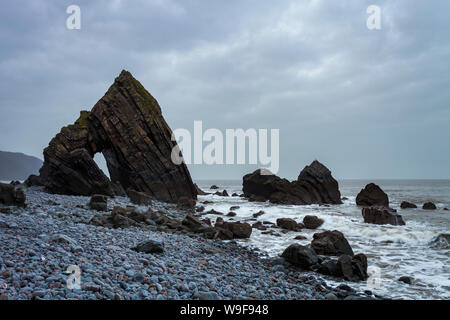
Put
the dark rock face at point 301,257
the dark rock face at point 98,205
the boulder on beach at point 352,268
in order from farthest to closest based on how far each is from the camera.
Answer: the dark rock face at point 98,205 → the dark rock face at point 301,257 → the boulder on beach at point 352,268

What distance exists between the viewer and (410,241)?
17.5 metres

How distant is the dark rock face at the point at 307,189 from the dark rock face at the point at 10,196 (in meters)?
32.2

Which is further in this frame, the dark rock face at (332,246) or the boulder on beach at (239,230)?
the boulder on beach at (239,230)

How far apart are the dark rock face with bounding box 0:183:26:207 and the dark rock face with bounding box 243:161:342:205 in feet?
106

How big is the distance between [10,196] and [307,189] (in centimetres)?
3677

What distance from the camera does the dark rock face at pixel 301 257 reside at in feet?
38.4

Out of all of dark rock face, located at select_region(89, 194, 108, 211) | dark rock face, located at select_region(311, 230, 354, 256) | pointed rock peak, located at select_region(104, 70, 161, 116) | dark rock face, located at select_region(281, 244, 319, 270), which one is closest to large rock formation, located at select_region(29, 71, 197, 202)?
pointed rock peak, located at select_region(104, 70, 161, 116)

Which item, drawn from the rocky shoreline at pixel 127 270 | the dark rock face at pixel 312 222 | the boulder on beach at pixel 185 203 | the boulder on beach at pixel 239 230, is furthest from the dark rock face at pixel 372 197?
the rocky shoreline at pixel 127 270

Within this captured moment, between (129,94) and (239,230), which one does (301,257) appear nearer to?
(239,230)

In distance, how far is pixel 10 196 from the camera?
578 inches

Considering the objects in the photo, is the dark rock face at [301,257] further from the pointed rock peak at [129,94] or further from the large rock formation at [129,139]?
the pointed rock peak at [129,94]

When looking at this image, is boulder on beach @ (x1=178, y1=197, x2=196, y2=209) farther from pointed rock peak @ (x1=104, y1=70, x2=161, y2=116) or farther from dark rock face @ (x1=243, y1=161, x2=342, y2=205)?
dark rock face @ (x1=243, y1=161, x2=342, y2=205)

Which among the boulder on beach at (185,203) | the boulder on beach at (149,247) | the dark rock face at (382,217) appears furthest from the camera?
the boulder on beach at (185,203)
